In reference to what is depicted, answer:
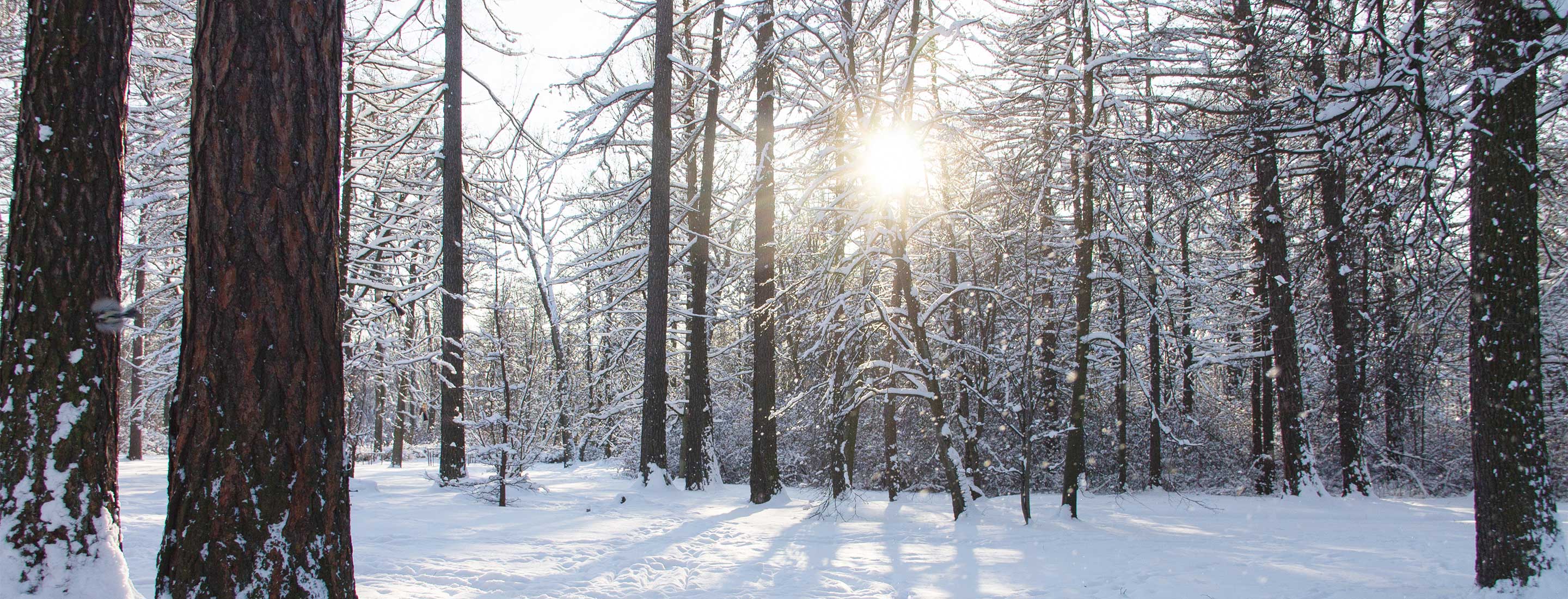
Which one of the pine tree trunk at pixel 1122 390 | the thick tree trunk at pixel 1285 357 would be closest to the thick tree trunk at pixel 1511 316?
the pine tree trunk at pixel 1122 390

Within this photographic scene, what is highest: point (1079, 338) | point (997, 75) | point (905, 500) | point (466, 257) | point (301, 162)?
point (997, 75)

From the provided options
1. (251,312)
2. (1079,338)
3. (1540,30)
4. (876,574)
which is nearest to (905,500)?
(1079,338)

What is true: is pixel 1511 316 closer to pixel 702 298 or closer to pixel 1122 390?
pixel 1122 390

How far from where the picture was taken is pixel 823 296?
10.1m

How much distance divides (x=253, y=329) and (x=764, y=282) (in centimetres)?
882

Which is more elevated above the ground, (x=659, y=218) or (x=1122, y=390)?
(x=659, y=218)

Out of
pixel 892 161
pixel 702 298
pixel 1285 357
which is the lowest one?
pixel 1285 357

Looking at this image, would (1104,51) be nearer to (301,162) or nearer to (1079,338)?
(1079,338)

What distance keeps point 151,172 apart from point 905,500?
13901 millimetres

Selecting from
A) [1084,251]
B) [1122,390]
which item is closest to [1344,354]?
[1122,390]

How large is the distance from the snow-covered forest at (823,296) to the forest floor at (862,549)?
9 cm

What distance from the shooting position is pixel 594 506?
10336 mm

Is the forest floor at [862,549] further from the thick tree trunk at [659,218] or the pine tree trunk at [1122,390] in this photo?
the pine tree trunk at [1122,390]

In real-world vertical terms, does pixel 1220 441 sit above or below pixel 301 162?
below
